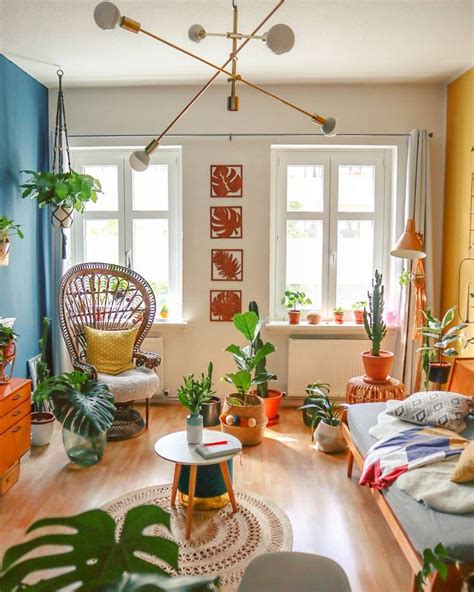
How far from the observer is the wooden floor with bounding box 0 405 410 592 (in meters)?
2.59

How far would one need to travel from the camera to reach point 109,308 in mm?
4621

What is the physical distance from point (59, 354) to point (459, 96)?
13.0ft

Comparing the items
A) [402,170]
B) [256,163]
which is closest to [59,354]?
[256,163]

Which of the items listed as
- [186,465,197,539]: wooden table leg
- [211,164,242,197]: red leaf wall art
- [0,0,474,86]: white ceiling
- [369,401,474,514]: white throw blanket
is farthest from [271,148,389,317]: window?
[369,401,474,514]: white throw blanket

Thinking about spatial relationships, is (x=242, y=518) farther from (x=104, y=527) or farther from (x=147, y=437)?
(x=104, y=527)

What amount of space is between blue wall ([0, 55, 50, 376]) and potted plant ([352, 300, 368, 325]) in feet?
8.94

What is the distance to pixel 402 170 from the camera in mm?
4746

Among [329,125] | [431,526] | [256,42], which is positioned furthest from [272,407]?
[256,42]

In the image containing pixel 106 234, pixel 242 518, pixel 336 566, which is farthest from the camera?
pixel 106 234

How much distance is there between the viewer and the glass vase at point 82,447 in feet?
12.0

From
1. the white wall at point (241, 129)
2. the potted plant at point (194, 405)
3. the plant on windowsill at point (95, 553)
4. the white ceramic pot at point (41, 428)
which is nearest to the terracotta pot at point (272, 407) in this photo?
the white wall at point (241, 129)

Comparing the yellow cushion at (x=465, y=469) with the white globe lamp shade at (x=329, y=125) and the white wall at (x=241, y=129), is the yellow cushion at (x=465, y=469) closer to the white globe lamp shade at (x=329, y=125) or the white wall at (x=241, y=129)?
the white globe lamp shade at (x=329, y=125)

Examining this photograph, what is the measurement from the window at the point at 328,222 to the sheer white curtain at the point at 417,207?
35 centimetres

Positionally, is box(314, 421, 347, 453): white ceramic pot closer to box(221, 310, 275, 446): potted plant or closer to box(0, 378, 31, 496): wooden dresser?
box(221, 310, 275, 446): potted plant
